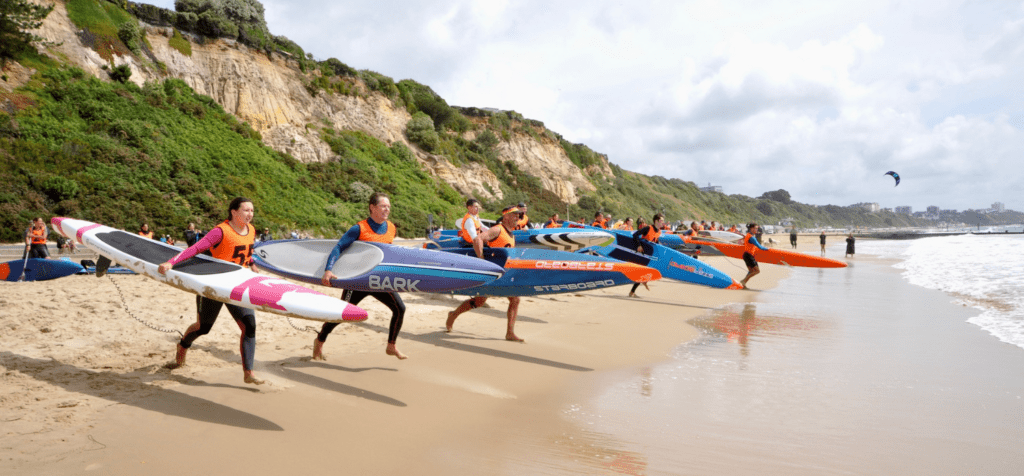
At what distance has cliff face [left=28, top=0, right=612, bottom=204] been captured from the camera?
2681cm

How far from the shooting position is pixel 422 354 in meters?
6.14

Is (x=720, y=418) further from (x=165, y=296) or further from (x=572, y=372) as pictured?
(x=165, y=296)

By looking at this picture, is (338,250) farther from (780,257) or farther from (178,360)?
(780,257)

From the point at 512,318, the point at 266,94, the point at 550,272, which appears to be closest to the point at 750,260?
the point at 550,272

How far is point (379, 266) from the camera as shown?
17.6ft

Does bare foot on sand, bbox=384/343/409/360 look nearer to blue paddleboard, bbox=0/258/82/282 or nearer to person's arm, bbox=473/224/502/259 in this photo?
person's arm, bbox=473/224/502/259

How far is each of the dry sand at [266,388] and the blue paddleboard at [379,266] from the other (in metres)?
0.84

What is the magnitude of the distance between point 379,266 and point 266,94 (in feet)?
106

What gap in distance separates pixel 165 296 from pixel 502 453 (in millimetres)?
5929

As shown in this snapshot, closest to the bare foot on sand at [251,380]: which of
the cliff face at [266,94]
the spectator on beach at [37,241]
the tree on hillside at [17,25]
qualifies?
the spectator on beach at [37,241]

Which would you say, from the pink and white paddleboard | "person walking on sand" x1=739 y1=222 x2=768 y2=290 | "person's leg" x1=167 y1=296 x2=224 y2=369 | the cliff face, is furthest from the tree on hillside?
"person walking on sand" x1=739 y1=222 x2=768 y2=290

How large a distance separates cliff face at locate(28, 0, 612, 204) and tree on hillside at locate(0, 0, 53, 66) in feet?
3.85

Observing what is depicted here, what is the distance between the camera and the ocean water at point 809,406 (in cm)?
344

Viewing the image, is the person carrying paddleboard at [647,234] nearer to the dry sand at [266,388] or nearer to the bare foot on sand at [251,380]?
the dry sand at [266,388]
